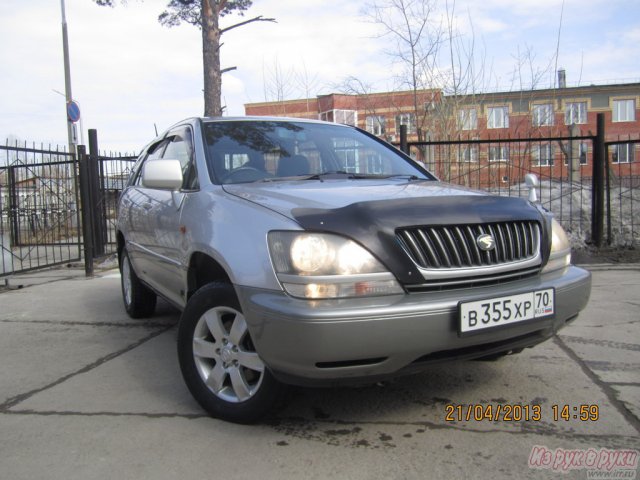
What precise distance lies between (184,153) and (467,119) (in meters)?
9.31

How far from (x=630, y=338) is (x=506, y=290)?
2.22 metres

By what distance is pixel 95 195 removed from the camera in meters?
9.52

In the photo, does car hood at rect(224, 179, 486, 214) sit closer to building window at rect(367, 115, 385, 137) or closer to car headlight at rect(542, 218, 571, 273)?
car headlight at rect(542, 218, 571, 273)

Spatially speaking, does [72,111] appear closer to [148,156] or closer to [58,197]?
[58,197]

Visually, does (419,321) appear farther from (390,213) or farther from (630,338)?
(630,338)

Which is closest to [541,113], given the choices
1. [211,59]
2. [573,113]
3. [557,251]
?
[573,113]

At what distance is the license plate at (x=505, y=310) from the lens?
7.63 feet

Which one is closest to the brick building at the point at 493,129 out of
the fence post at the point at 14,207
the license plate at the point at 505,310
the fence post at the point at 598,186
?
the fence post at the point at 598,186

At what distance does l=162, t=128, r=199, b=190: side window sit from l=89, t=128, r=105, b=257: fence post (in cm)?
553

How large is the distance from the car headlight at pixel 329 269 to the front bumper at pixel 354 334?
4cm

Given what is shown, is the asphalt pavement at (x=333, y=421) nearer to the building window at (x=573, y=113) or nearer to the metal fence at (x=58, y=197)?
the metal fence at (x=58, y=197)

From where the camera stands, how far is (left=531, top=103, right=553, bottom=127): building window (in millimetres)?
12820

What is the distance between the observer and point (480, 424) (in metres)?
2.65

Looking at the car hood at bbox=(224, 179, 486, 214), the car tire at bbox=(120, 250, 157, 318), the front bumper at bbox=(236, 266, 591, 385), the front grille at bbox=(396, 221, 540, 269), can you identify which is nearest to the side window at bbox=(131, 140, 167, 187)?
the car tire at bbox=(120, 250, 157, 318)
